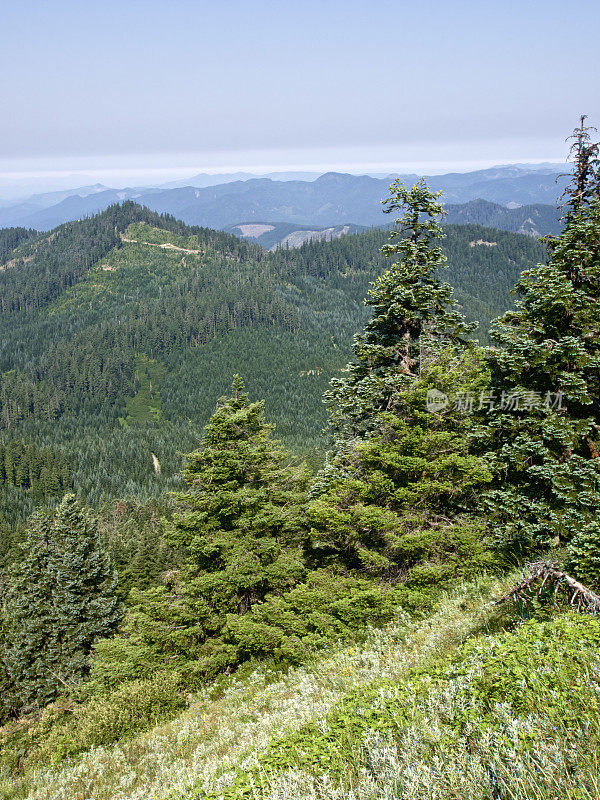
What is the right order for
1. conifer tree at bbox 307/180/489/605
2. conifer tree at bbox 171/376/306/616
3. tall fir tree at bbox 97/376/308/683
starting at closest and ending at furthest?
1. conifer tree at bbox 307/180/489/605
2. tall fir tree at bbox 97/376/308/683
3. conifer tree at bbox 171/376/306/616

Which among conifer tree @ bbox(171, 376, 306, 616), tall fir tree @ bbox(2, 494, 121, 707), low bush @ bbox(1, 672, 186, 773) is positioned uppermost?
conifer tree @ bbox(171, 376, 306, 616)

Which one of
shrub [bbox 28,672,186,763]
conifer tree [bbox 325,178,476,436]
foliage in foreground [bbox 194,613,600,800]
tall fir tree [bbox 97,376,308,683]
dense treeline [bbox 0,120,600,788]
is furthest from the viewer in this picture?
conifer tree [bbox 325,178,476,436]

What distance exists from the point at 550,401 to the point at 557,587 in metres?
9.10

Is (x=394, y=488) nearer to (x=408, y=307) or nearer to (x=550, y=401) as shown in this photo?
(x=550, y=401)

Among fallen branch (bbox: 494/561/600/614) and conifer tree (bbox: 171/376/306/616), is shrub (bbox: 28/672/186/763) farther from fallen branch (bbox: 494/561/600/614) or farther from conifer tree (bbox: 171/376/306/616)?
fallen branch (bbox: 494/561/600/614)

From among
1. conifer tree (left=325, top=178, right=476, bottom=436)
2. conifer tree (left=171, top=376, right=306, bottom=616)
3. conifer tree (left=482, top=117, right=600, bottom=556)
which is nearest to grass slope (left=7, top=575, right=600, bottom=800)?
conifer tree (left=482, top=117, right=600, bottom=556)

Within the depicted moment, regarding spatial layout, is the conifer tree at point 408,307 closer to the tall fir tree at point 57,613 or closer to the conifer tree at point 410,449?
the conifer tree at point 410,449

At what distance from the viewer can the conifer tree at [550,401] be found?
1290 centimetres

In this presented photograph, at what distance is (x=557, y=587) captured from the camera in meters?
6.14

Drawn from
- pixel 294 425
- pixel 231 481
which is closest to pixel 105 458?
pixel 294 425

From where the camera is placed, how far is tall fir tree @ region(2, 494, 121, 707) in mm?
31453

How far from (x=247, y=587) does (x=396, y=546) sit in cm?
660

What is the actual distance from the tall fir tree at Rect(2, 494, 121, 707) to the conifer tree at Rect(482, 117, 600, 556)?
102 ft

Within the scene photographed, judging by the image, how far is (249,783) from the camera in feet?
15.0
